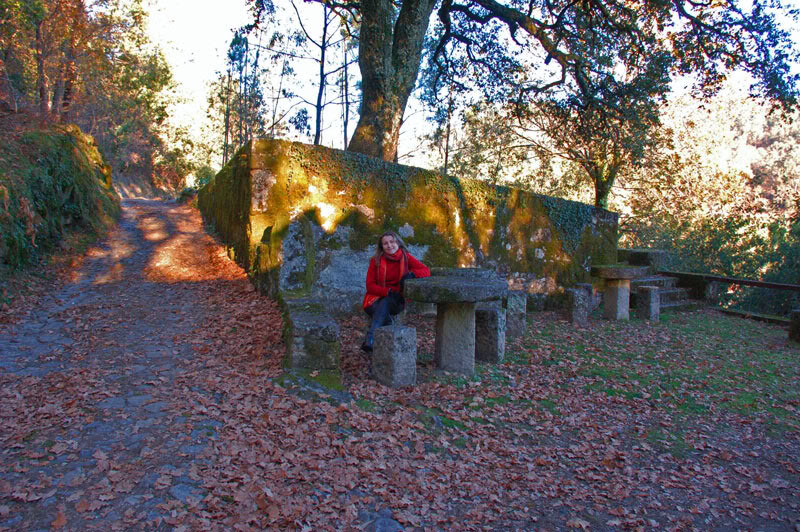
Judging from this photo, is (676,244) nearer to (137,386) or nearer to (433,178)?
(433,178)

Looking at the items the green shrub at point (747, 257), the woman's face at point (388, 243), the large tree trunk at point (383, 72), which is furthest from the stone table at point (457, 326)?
the green shrub at point (747, 257)

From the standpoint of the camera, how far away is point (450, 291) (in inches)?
201

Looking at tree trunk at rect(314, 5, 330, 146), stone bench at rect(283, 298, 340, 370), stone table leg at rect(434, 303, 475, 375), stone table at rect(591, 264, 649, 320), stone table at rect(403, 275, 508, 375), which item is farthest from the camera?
tree trunk at rect(314, 5, 330, 146)

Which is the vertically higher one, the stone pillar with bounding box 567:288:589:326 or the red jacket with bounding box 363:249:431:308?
the red jacket with bounding box 363:249:431:308

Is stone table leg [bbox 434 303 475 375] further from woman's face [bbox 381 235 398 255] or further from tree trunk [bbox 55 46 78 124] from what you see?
tree trunk [bbox 55 46 78 124]

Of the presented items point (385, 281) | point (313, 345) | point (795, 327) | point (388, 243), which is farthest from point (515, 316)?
point (795, 327)

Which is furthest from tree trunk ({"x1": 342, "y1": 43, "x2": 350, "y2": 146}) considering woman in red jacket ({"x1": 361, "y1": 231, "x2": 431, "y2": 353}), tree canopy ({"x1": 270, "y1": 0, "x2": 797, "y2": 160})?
woman in red jacket ({"x1": 361, "y1": 231, "x2": 431, "y2": 353})

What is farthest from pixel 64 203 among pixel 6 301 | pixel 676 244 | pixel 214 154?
pixel 214 154

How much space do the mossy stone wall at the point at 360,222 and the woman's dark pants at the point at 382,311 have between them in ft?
3.73

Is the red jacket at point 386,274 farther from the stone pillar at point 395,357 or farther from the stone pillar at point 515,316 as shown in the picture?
the stone pillar at point 515,316

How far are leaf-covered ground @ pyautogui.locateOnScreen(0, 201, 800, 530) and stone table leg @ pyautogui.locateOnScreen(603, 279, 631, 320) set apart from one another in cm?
261

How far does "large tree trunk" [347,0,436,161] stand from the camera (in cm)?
988

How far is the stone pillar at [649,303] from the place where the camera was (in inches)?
399

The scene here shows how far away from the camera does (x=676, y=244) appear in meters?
15.7
